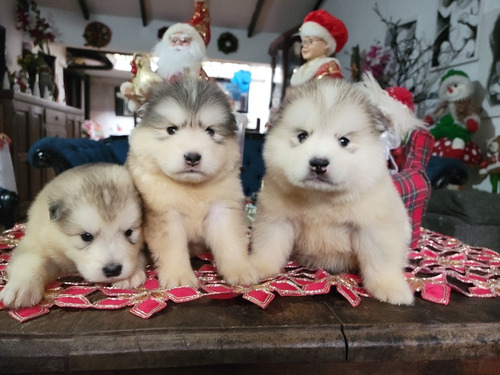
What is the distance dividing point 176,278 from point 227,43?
276 inches

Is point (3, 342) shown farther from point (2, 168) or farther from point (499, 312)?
point (2, 168)

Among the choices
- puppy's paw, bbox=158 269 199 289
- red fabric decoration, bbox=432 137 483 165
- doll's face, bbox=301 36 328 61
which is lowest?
puppy's paw, bbox=158 269 199 289

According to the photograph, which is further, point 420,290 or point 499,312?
point 420,290

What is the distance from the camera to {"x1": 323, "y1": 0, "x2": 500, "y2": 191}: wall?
3444 mm

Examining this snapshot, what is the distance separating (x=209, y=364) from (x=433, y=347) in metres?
0.55

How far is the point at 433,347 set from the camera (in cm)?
90

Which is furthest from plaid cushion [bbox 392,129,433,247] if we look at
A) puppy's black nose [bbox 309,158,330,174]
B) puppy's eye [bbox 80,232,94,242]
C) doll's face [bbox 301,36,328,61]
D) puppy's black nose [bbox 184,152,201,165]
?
puppy's eye [bbox 80,232,94,242]

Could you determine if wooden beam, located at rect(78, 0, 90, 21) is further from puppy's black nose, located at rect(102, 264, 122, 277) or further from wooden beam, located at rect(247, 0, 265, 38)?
puppy's black nose, located at rect(102, 264, 122, 277)

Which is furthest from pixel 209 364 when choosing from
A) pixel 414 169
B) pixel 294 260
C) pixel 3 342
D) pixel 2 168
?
pixel 2 168

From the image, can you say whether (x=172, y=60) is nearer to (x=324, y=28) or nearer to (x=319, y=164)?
(x=324, y=28)

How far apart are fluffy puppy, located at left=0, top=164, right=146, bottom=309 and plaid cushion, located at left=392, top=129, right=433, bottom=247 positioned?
1.20 meters

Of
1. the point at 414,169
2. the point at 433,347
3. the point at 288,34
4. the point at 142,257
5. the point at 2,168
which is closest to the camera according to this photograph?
the point at 433,347

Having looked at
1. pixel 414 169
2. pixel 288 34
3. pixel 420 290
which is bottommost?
pixel 420 290

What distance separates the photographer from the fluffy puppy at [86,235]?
1.02 meters
